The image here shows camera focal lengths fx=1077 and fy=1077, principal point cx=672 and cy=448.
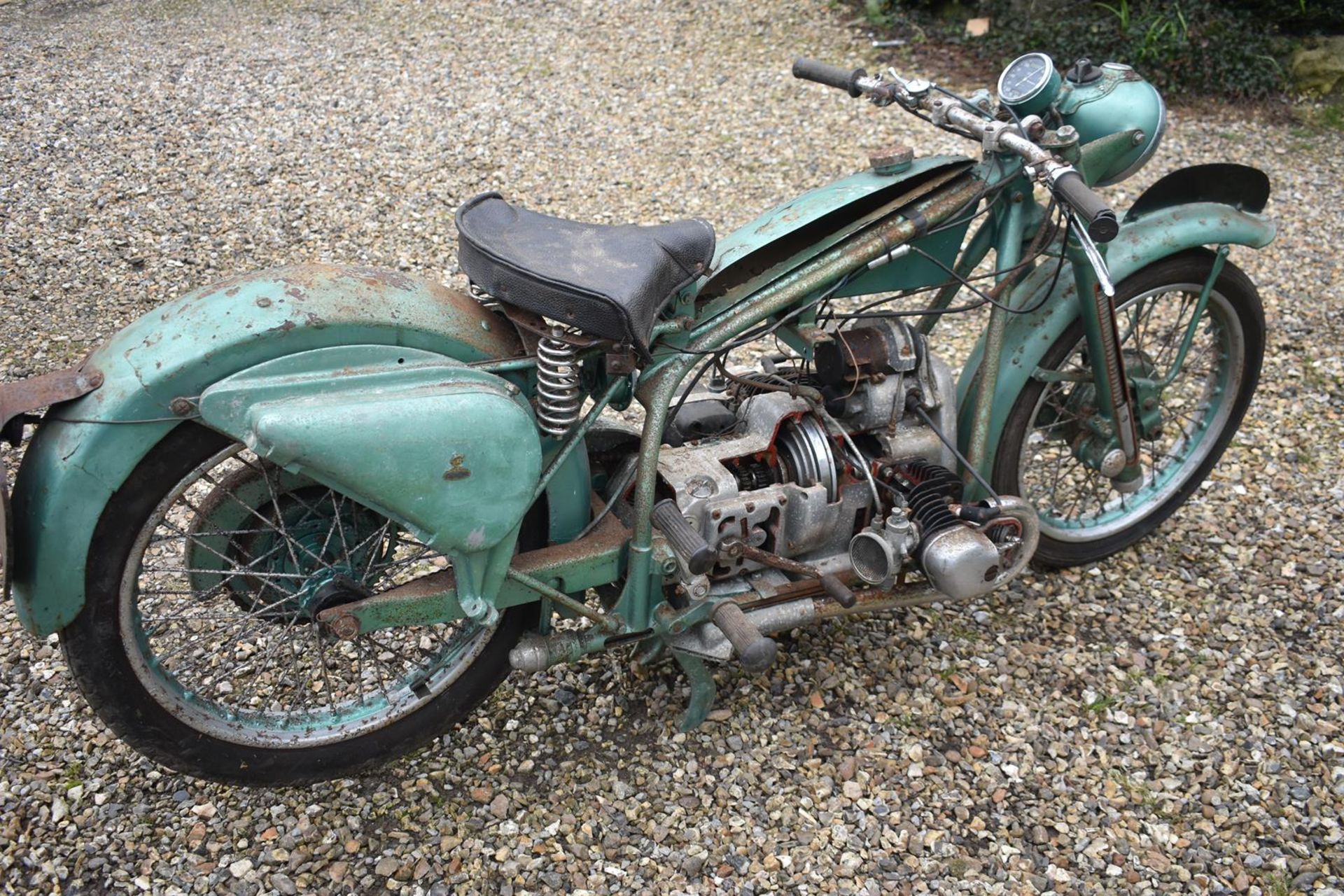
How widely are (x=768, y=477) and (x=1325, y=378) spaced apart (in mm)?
3012

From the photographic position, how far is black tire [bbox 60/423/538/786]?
212 cm

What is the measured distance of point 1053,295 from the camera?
117 inches

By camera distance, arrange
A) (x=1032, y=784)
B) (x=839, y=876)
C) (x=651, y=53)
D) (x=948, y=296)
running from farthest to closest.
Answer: (x=651, y=53) → (x=948, y=296) → (x=1032, y=784) → (x=839, y=876)

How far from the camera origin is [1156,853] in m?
2.58

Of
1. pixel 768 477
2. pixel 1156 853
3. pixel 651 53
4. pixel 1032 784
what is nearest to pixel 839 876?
pixel 1032 784

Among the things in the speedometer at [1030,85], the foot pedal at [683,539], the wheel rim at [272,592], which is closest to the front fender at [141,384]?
the wheel rim at [272,592]

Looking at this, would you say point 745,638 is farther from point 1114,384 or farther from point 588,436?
point 1114,384

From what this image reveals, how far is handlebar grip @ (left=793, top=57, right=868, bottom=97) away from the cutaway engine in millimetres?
690

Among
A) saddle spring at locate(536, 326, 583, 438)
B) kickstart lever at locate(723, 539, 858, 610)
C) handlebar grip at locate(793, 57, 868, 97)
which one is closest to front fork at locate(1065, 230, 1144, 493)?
handlebar grip at locate(793, 57, 868, 97)

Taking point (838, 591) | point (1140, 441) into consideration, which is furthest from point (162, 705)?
point (1140, 441)

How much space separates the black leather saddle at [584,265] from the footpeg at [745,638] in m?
0.70

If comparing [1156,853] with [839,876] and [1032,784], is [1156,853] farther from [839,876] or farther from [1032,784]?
[839,876]

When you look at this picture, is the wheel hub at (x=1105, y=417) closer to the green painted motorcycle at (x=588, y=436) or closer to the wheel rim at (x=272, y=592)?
the green painted motorcycle at (x=588, y=436)

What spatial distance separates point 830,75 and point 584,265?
3.73 ft
